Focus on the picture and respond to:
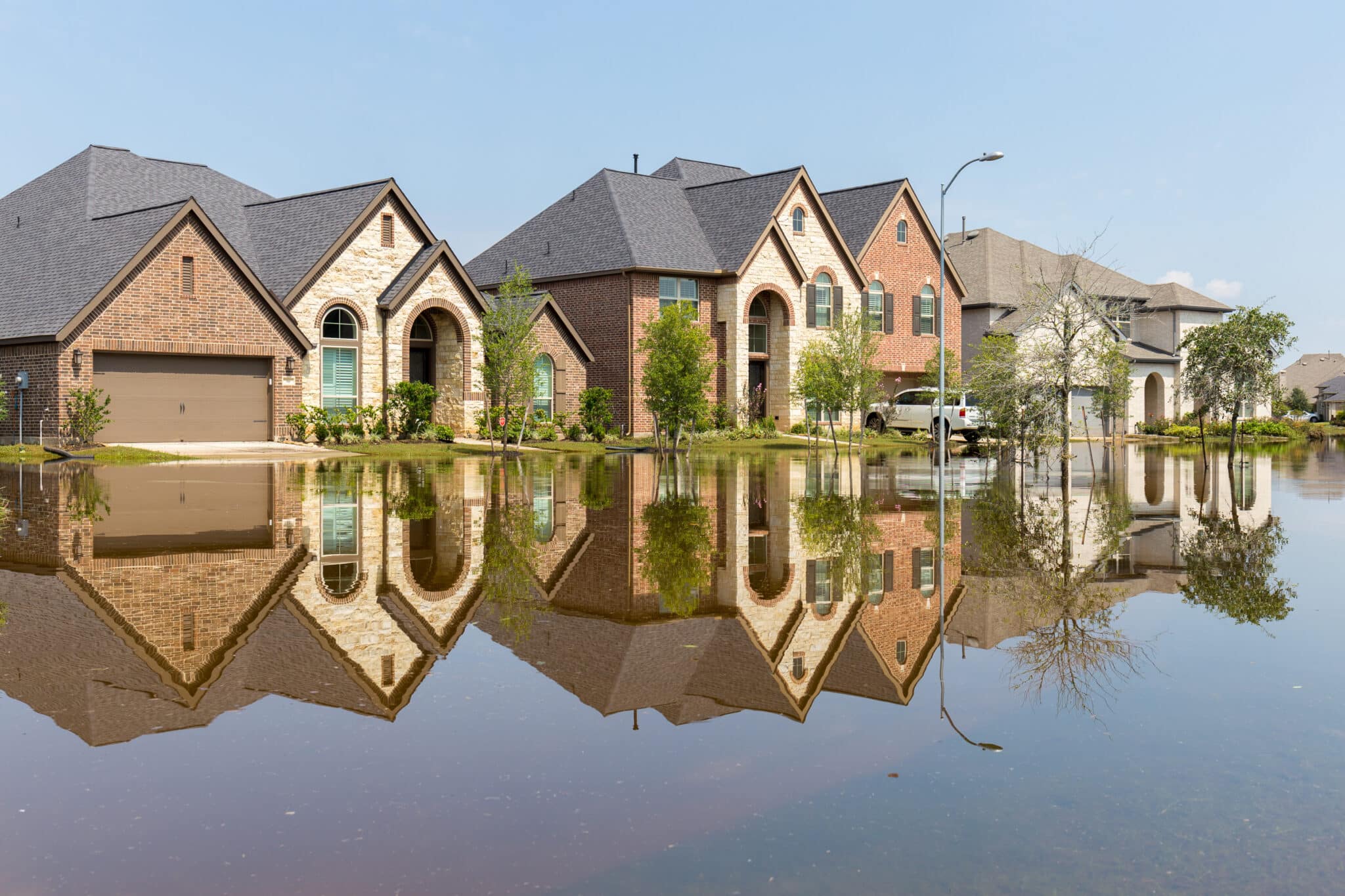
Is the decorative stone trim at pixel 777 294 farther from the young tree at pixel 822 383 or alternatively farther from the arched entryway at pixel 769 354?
the young tree at pixel 822 383

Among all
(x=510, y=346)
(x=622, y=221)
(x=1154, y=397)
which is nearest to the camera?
(x=510, y=346)

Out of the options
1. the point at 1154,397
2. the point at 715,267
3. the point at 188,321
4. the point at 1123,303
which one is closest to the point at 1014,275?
the point at 1123,303

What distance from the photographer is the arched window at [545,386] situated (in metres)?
46.2

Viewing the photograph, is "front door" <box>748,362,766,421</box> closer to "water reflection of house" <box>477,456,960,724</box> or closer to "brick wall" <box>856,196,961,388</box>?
"brick wall" <box>856,196,961,388</box>

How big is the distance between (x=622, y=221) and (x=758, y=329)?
25.4 feet

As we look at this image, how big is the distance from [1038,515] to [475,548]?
8.46m

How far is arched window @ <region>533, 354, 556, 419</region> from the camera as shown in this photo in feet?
152

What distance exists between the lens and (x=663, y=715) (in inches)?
255

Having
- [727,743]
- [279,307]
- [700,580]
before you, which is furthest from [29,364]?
[727,743]

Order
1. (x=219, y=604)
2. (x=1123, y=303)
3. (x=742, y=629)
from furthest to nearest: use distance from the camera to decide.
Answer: (x=1123, y=303) → (x=219, y=604) → (x=742, y=629)

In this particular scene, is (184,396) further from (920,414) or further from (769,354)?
(920,414)

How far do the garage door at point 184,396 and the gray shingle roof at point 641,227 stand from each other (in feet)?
47.1

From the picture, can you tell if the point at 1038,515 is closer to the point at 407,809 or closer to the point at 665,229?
the point at 407,809

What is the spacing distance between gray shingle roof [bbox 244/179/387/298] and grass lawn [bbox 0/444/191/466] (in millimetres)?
9207
